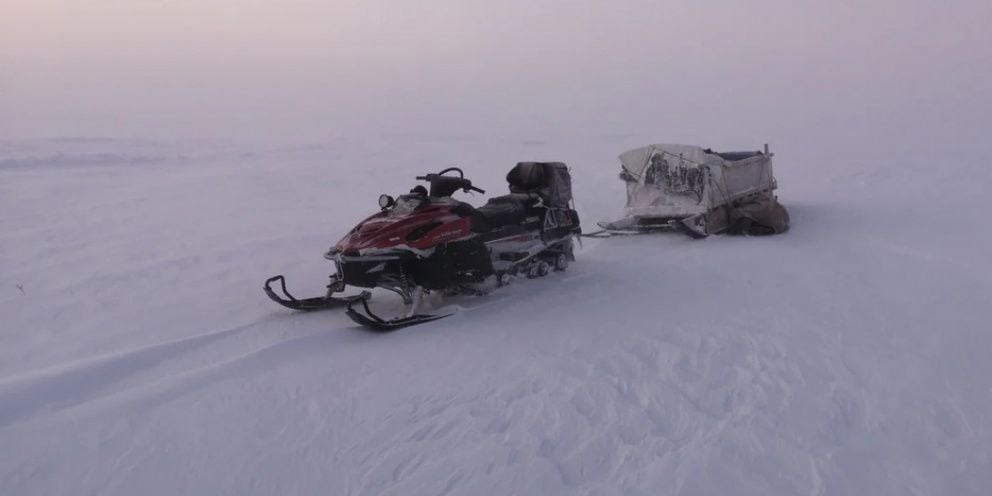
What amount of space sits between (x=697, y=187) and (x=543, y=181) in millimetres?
2688

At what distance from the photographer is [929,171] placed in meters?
12.1

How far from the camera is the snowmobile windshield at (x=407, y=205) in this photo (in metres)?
5.86

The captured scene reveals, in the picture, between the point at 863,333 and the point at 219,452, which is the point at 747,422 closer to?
the point at 863,333

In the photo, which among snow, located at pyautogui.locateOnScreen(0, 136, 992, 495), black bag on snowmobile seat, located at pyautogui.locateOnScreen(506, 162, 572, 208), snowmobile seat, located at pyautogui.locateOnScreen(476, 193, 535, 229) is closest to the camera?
snow, located at pyautogui.locateOnScreen(0, 136, 992, 495)

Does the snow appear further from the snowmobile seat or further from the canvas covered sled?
the snowmobile seat

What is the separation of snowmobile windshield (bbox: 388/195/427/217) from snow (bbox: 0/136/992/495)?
90 cm

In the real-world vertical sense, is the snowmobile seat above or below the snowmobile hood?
below

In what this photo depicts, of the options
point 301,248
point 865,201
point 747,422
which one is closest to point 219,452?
point 747,422

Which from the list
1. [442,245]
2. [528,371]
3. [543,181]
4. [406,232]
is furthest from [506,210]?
[528,371]

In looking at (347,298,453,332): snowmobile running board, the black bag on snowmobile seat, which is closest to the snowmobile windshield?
(347,298,453,332): snowmobile running board

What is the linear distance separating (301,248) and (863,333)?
18.5ft

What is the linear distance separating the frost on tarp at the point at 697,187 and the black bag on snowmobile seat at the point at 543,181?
2363 mm

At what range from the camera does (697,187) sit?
9.10 meters

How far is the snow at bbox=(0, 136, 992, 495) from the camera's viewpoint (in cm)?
355
